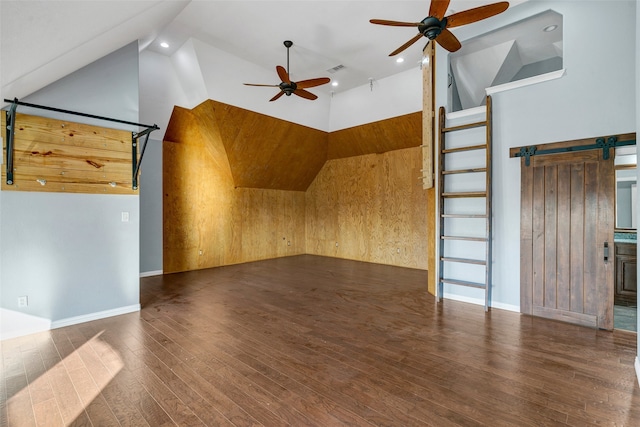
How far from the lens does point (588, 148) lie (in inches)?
124

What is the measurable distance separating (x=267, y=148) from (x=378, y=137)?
7.95 ft

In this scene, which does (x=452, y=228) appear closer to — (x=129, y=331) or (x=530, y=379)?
(x=530, y=379)

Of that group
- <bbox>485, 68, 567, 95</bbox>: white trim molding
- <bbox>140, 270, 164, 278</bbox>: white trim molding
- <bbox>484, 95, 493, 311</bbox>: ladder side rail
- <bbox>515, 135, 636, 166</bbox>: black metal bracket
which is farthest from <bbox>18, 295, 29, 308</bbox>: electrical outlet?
<bbox>485, 68, 567, 95</bbox>: white trim molding

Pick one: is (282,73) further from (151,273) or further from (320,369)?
(151,273)

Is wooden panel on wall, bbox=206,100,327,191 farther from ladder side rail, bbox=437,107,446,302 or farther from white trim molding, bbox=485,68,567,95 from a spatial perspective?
white trim molding, bbox=485,68,567,95

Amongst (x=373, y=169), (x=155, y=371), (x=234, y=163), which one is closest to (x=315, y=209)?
(x=373, y=169)

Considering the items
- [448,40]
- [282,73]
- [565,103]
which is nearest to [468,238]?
[565,103]

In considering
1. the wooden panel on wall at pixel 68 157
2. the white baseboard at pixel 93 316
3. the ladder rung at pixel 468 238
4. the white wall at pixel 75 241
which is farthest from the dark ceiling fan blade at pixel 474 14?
the white baseboard at pixel 93 316

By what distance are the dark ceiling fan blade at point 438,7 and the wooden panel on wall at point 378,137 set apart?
2970mm

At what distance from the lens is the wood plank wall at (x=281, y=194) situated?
230 inches

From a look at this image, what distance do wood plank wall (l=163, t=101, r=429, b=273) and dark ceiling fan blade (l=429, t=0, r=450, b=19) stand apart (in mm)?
2966

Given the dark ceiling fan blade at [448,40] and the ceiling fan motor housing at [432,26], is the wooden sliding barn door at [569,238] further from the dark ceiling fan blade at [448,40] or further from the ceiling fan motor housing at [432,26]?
the ceiling fan motor housing at [432,26]

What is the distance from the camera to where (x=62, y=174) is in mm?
3129

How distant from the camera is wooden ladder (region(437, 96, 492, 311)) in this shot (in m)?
3.70
